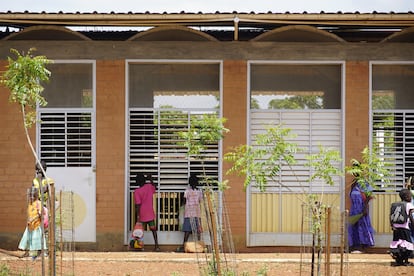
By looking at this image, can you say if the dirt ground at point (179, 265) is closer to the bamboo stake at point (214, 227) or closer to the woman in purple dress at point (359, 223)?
the woman in purple dress at point (359, 223)

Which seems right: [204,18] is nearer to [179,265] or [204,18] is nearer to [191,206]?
[191,206]

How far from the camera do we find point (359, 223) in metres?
12.8

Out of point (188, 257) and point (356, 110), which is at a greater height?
point (356, 110)

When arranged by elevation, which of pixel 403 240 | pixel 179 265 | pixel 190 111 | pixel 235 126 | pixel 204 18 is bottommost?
pixel 179 265

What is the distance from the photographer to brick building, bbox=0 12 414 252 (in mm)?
12883

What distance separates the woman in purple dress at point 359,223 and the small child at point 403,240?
3.87 ft

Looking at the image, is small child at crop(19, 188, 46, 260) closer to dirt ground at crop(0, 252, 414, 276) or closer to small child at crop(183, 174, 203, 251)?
dirt ground at crop(0, 252, 414, 276)

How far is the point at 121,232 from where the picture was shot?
12.9 meters

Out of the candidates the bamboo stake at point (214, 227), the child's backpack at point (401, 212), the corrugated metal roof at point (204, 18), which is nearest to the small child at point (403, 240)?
the child's backpack at point (401, 212)

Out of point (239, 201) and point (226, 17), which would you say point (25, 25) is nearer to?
point (226, 17)

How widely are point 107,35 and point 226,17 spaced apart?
244 cm

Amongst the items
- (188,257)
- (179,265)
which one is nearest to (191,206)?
(188,257)

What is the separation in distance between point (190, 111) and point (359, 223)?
341 centimetres

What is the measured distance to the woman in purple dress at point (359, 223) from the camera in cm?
1270
